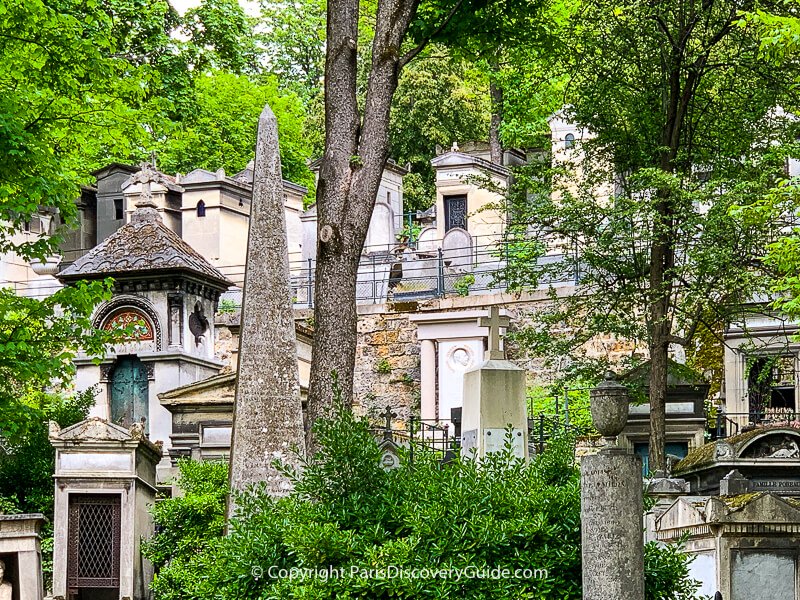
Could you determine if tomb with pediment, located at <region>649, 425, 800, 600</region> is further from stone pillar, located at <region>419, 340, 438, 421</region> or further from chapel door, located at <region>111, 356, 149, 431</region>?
stone pillar, located at <region>419, 340, 438, 421</region>

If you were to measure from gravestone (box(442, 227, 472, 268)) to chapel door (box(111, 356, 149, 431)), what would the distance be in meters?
9.59

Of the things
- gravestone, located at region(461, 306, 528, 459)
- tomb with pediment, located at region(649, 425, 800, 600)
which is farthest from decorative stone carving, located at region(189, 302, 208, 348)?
gravestone, located at region(461, 306, 528, 459)

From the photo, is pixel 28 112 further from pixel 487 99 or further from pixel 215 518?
pixel 487 99

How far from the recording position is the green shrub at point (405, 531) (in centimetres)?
898

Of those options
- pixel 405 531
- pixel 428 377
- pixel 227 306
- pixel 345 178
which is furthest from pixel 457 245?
pixel 405 531

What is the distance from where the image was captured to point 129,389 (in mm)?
22297

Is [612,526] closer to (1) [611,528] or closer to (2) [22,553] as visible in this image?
(1) [611,528]

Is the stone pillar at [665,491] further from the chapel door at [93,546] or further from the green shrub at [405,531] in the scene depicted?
the chapel door at [93,546]

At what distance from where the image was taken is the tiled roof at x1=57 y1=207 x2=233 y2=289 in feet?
71.3

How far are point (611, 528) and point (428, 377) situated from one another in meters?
17.6

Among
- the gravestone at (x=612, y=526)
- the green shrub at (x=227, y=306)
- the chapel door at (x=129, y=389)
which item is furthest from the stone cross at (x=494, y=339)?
the green shrub at (x=227, y=306)

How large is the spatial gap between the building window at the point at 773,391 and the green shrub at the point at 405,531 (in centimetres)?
1408

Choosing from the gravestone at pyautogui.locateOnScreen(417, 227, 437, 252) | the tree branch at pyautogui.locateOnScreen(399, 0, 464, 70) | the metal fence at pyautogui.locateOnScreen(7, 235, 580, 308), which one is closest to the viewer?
the tree branch at pyautogui.locateOnScreen(399, 0, 464, 70)

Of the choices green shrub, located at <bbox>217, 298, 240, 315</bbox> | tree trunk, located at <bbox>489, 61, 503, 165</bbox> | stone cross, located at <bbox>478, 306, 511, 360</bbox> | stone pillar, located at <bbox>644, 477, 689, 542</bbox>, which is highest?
tree trunk, located at <bbox>489, 61, 503, 165</bbox>
